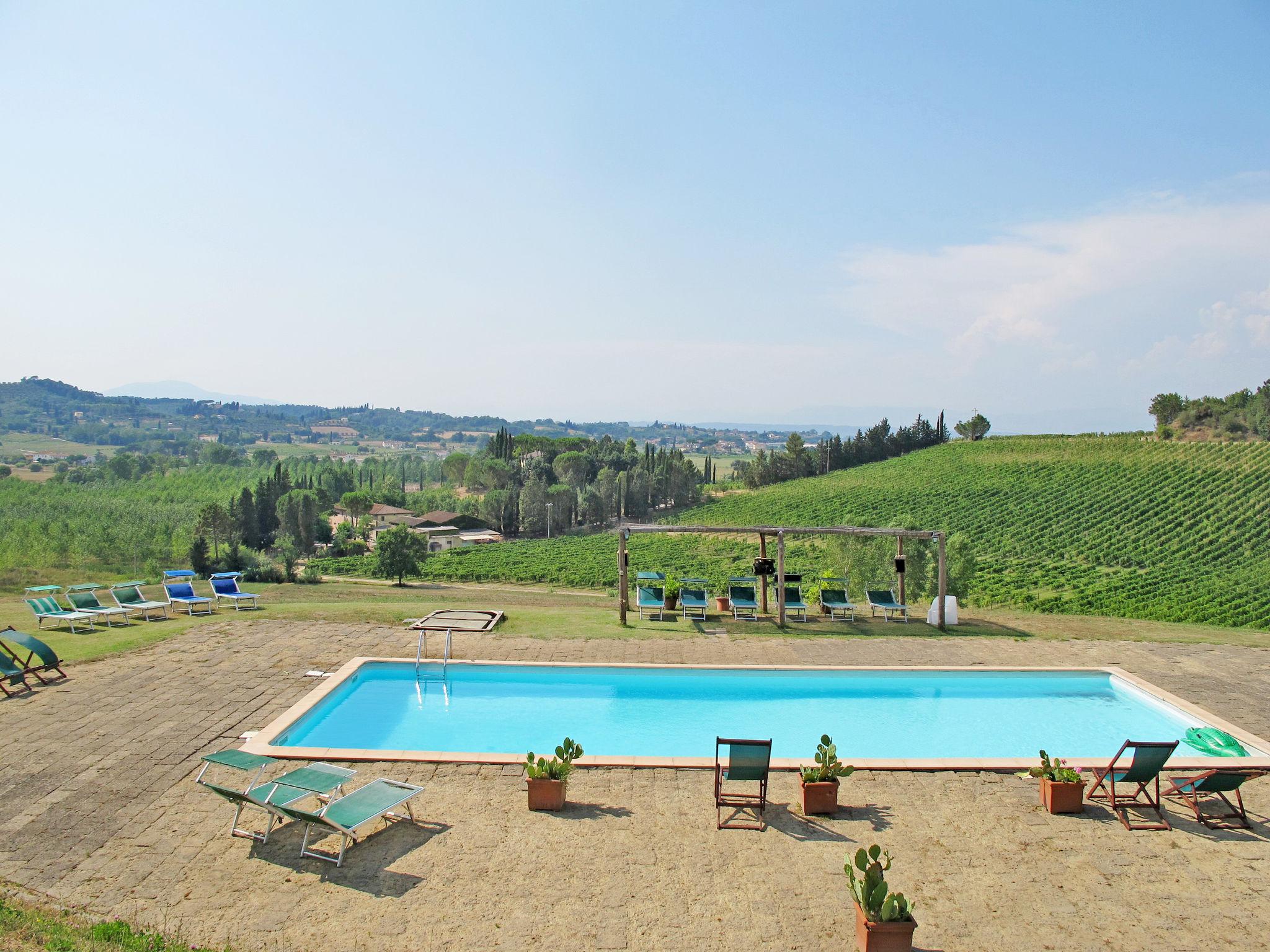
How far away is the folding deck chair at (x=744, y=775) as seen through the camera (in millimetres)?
6023

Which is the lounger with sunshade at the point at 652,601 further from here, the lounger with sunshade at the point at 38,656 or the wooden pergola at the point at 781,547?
the lounger with sunshade at the point at 38,656

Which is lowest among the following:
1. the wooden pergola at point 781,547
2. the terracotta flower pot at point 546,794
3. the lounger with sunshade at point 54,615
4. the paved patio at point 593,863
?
the paved patio at point 593,863

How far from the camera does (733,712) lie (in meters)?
9.85

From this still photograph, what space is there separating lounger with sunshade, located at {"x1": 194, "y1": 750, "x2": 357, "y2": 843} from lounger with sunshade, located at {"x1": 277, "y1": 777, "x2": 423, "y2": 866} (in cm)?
7

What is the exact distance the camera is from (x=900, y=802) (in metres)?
6.48

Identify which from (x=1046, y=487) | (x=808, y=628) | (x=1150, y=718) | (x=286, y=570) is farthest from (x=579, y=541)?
(x=1150, y=718)

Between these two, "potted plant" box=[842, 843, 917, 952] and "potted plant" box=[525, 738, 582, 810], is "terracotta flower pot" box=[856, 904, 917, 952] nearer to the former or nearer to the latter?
"potted plant" box=[842, 843, 917, 952]

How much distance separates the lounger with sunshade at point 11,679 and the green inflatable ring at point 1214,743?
1248 centimetres

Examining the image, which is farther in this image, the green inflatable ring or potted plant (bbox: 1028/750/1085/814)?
the green inflatable ring

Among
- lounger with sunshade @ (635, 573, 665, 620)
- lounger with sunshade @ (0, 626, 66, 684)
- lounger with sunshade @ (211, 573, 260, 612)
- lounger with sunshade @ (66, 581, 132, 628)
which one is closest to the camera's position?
lounger with sunshade @ (0, 626, 66, 684)

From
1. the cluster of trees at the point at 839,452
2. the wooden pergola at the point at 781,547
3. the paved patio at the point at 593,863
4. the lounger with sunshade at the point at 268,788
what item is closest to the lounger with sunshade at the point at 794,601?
the wooden pergola at the point at 781,547

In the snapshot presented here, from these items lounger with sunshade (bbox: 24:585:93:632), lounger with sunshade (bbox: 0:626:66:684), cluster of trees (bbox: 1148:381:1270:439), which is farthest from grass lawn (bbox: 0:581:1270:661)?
cluster of trees (bbox: 1148:381:1270:439)

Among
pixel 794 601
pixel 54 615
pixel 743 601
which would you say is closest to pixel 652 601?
pixel 743 601

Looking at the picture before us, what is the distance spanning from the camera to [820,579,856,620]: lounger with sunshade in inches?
568
